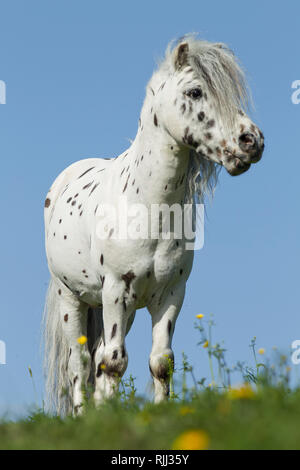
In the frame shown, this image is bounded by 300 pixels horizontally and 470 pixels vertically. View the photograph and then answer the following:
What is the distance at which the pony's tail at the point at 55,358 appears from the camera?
26.0ft

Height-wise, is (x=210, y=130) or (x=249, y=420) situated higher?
(x=210, y=130)

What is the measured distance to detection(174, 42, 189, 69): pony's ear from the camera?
18.8 feet

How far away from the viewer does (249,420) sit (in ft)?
9.98

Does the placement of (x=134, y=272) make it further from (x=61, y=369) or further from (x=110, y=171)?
(x=61, y=369)

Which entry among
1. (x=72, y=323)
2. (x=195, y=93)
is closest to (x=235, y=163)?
(x=195, y=93)

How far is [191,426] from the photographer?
320 centimetres

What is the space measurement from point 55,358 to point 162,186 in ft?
10.1

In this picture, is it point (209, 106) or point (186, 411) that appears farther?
point (209, 106)

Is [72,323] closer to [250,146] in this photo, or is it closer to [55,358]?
[55,358]

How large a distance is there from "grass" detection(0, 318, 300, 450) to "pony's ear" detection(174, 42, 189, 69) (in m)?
2.74

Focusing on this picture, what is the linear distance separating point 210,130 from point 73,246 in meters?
2.23

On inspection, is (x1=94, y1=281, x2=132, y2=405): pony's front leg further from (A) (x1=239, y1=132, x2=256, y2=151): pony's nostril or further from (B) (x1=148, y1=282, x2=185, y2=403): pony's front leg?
(A) (x1=239, y1=132, x2=256, y2=151): pony's nostril

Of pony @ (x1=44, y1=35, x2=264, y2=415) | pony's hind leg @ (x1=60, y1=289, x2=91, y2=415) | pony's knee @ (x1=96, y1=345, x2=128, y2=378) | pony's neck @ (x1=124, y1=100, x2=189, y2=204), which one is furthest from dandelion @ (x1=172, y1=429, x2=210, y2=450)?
pony's hind leg @ (x1=60, y1=289, x2=91, y2=415)
